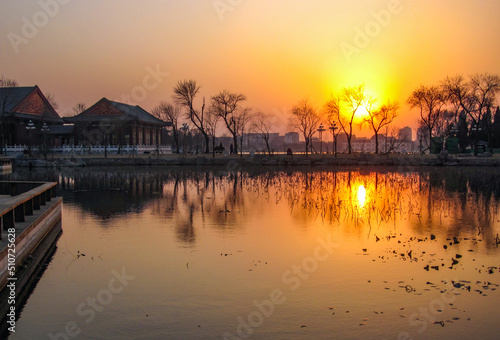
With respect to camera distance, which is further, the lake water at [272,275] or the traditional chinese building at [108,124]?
the traditional chinese building at [108,124]

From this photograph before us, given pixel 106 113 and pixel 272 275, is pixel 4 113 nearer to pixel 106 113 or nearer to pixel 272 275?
pixel 106 113

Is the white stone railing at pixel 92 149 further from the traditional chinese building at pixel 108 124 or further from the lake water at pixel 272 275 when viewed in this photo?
the lake water at pixel 272 275

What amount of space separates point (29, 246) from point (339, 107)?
62925 millimetres

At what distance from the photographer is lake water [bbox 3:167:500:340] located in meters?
7.48

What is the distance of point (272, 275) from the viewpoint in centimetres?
1012


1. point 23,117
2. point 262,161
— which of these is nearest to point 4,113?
point 23,117

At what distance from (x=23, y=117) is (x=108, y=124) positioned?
13.8m

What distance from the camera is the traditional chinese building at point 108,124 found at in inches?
2687

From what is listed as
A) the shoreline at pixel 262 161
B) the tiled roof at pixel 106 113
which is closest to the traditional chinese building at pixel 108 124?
the tiled roof at pixel 106 113

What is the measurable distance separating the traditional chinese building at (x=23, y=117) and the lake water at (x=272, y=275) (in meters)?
54.9

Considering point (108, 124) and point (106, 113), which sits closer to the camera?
point (108, 124)

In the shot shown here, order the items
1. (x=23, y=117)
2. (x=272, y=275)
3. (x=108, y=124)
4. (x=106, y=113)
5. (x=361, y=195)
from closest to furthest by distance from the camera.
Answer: (x=272, y=275), (x=361, y=195), (x=108, y=124), (x=106, y=113), (x=23, y=117)

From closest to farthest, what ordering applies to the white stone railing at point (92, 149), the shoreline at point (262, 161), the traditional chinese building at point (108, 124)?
1. the shoreline at point (262, 161)
2. the white stone railing at point (92, 149)
3. the traditional chinese building at point (108, 124)

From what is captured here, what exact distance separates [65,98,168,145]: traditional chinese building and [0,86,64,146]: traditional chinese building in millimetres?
4976
